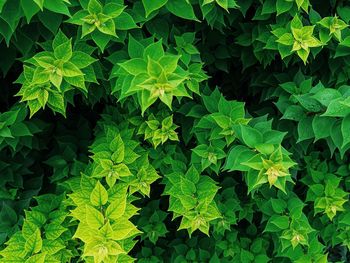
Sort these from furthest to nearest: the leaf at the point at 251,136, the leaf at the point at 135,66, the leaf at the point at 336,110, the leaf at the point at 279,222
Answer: the leaf at the point at 279,222, the leaf at the point at 251,136, the leaf at the point at 336,110, the leaf at the point at 135,66

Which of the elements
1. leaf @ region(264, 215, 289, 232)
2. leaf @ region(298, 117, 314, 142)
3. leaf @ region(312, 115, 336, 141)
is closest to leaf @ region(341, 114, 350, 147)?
leaf @ region(312, 115, 336, 141)

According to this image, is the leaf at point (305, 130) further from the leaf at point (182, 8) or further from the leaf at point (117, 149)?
the leaf at point (117, 149)

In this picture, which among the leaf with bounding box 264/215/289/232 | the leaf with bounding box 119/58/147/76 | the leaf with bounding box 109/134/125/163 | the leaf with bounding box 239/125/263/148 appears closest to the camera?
the leaf with bounding box 119/58/147/76

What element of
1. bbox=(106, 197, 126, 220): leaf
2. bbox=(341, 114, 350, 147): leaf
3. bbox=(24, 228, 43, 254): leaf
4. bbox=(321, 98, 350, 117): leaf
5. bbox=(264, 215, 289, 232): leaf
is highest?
bbox=(321, 98, 350, 117): leaf

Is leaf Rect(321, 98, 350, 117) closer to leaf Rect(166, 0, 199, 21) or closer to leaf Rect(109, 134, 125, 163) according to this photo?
leaf Rect(166, 0, 199, 21)

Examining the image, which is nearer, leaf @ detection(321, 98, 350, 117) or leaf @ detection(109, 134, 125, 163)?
leaf @ detection(321, 98, 350, 117)

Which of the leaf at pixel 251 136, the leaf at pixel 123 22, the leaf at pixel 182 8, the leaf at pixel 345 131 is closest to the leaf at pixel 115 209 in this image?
the leaf at pixel 251 136

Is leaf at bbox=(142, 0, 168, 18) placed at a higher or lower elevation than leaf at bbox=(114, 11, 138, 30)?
higher

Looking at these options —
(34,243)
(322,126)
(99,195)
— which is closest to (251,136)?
(322,126)

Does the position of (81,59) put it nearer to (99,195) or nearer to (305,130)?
(99,195)
